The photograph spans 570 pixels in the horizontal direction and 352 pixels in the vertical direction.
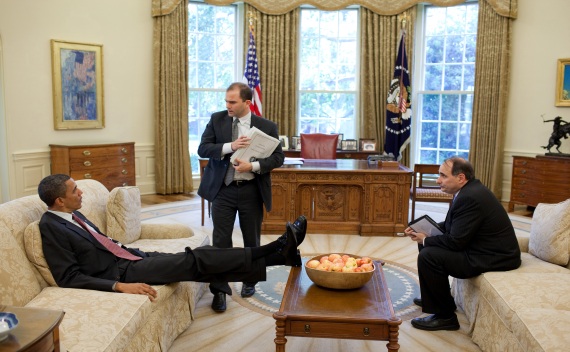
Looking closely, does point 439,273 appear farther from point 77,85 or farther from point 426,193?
point 77,85

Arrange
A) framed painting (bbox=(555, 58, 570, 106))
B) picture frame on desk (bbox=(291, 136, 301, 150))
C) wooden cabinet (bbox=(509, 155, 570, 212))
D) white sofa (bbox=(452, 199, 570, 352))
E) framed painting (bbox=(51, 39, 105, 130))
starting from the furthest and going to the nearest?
picture frame on desk (bbox=(291, 136, 301, 150)) → framed painting (bbox=(555, 58, 570, 106)) → framed painting (bbox=(51, 39, 105, 130)) → wooden cabinet (bbox=(509, 155, 570, 212)) → white sofa (bbox=(452, 199, 570, 352))

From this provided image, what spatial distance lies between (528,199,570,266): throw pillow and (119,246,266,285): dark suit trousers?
76.9 inches

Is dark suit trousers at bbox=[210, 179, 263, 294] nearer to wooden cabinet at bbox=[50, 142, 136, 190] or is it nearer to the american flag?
wooden cabinet at bbox=[50, 142, 136, 190]

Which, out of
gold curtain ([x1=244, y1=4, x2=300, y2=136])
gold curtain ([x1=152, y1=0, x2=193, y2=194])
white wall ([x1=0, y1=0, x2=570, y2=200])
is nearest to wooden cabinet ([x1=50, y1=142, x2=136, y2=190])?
white wall ([x1=0, y1=0, x2=570, y2=200])

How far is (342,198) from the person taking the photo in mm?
6254

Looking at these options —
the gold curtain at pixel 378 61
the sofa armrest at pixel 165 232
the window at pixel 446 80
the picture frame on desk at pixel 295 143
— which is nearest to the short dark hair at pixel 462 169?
the sofa armrest at pixel 165 232

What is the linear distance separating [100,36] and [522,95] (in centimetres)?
633

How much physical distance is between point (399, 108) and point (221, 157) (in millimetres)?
5415

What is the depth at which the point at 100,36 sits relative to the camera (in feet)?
26.3

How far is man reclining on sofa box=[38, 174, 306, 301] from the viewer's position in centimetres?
295

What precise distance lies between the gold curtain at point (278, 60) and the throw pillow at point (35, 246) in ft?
21.2

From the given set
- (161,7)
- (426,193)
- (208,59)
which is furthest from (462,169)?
(208,59)

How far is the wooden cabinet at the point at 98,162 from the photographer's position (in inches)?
284

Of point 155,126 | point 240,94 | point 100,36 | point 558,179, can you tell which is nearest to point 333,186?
point 240,94
